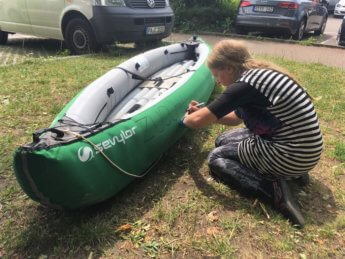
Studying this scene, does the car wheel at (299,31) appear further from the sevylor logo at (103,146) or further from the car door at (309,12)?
the sevylor logo at (103,146)

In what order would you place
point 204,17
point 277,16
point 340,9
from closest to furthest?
point 277,16
point 204,17
point 340,9

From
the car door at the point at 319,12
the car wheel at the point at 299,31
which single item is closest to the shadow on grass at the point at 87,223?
the car wheel at the point at 299,31

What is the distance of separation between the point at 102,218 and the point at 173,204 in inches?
22.1

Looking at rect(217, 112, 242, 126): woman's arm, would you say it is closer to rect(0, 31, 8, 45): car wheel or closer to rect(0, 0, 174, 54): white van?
rect(0, 0, 174, 54): white van

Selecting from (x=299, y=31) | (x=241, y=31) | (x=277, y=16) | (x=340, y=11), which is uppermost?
(x=277, y=16)

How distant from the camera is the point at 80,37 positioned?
8.03 metres

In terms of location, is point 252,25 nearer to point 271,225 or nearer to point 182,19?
point 182,19

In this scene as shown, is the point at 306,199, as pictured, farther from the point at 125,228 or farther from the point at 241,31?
the point at 241,31

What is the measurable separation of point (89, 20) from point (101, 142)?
5328 mm

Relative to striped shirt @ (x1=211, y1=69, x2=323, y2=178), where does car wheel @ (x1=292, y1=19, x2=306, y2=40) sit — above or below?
below

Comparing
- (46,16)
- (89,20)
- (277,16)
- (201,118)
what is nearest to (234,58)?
(201,118)

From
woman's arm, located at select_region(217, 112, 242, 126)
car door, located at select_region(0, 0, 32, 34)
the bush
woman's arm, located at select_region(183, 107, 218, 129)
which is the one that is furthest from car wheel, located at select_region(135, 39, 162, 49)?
woman's arm, located at select_region(183, 107, 218, 129)

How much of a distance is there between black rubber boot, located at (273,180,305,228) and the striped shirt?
3.8 inches

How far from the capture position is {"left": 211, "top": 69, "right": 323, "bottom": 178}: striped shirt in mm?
2916
